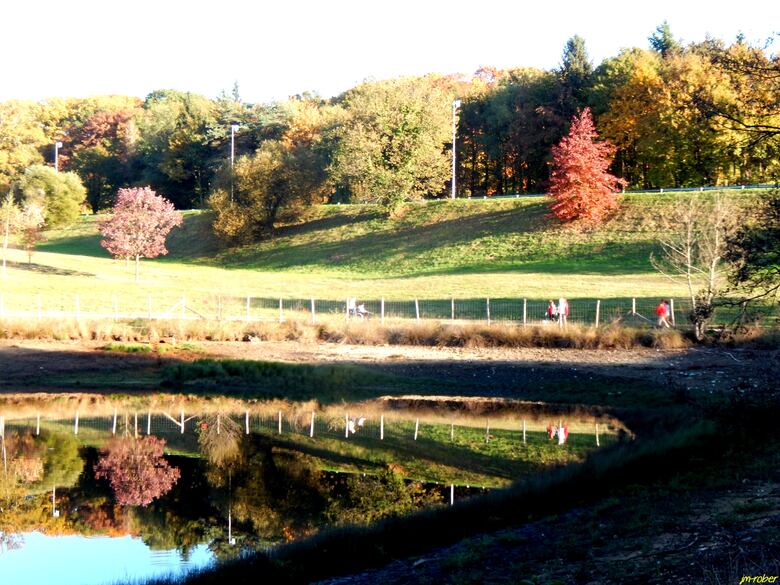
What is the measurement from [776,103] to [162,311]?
102 feet

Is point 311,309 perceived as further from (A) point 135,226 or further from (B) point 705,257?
(A) point 135,226

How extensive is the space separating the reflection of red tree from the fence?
54.3ft

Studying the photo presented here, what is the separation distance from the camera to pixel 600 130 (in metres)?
78.7

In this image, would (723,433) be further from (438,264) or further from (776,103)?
(438,264)

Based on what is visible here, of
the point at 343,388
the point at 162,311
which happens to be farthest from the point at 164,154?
the point at 343,388

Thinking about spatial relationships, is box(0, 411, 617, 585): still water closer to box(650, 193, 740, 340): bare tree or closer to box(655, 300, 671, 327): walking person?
box(650, 193, 740, 340): bare tree

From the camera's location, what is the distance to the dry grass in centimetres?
3362

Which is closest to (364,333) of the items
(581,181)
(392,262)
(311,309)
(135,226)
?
(311,309)

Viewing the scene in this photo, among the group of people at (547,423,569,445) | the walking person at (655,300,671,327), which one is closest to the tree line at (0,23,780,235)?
the walking person at (655,300,671,327)

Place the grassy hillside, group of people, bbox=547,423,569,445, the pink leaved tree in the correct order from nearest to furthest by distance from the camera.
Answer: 1. group of people, bbox=547,423,569,445
2. the grassy hillside
3. the pink leaved tree

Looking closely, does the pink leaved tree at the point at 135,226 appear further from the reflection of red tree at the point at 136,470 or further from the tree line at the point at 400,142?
the reflection of red tree at the point at 136,470

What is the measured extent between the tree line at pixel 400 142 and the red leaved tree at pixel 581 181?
6558 mm

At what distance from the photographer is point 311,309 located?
4341 centimetres

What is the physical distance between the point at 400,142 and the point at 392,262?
1863cm
